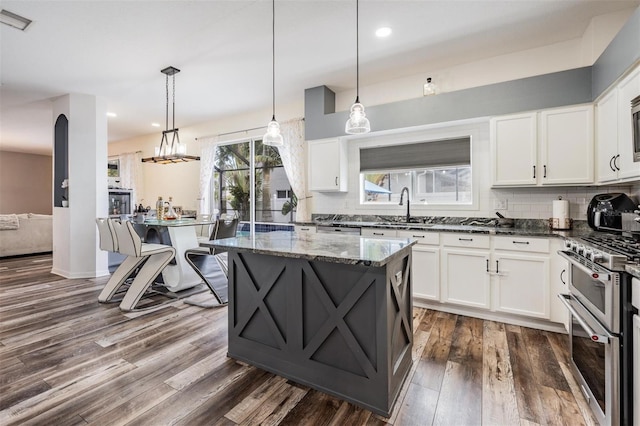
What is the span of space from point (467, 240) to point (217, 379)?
2.59m

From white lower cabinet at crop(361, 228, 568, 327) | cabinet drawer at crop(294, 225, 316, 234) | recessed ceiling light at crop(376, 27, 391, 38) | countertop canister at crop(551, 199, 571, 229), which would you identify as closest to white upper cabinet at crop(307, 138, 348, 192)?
cabinet drawer at crop(294, 225, 316, 234)

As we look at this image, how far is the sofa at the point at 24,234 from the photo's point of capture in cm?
619

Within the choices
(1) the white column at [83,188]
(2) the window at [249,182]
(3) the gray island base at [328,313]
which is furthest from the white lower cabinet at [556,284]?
(1) the white column at [83,188]

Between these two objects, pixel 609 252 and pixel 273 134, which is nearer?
pixel 609 252

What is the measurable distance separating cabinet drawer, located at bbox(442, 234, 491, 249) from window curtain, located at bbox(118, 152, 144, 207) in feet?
23.5

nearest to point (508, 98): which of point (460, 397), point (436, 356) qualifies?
point (436, 356)

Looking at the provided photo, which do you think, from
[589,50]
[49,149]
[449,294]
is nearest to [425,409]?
[449,294]

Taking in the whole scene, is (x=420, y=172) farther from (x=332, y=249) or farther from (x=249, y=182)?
(x=249, y=182)

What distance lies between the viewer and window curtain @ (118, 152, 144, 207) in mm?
7746

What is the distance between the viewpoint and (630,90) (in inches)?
89.5

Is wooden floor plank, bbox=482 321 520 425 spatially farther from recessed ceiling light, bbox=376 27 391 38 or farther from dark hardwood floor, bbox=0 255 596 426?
recessed ceiling light, bbox=376 27 391 38

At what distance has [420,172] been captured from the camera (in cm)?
414

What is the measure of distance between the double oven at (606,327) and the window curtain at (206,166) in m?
6.01

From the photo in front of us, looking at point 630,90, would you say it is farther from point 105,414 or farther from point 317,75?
point 105,414
